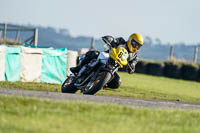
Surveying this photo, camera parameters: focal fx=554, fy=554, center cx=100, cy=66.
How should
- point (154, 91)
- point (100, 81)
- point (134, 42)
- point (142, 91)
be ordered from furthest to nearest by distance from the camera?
point (154, 91) < point (142, 91) < point (134, 42) < point (100, 81)

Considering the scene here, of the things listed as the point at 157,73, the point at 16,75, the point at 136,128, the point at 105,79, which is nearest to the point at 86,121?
the point at 136,128

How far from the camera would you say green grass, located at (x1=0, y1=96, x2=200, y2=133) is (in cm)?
624

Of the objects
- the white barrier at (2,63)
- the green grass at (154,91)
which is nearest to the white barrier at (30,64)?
the white barrier at (2,63)

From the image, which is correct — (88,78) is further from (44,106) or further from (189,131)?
(189,131)

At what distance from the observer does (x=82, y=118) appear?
22.4 feet

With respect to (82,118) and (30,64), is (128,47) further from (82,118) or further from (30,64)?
(30,64)

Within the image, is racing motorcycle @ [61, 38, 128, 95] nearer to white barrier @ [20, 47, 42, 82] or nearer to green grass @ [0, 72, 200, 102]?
green grass @ [0, 72, 200, 102]

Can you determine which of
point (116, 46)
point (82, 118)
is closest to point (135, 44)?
point (116, 46)

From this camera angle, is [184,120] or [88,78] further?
[88,78]

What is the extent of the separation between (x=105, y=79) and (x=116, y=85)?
884 millimetres

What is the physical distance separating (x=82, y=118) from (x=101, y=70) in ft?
15.0

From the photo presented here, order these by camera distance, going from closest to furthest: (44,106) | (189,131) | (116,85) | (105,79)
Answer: (189,131), (44,106), (105,79), (116,85)

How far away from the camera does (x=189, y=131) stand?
690 centimetres

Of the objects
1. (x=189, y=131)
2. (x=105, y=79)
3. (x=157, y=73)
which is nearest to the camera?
(x=189, y=131)
